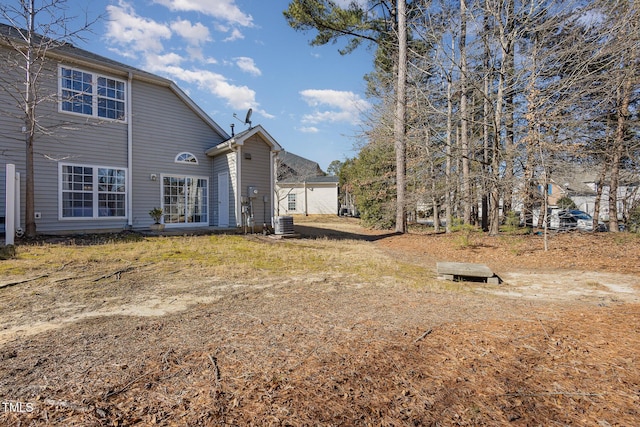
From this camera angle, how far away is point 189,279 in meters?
4.96

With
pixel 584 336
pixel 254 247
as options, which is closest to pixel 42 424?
pixel 584 336

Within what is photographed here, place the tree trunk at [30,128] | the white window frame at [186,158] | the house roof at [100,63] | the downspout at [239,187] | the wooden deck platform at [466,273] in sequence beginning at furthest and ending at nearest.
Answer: the white window frame at [186,158] → the downspout at [239,187] → the house roof at [100,63] → the tree trunk at [30,128] → the wooden deck platform at [466,273]

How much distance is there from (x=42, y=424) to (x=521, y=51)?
1233cm

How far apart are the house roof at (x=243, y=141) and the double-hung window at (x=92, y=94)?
128 inches

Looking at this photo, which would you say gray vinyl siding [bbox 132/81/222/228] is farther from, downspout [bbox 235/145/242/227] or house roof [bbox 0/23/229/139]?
downspout [bbox 235/145/242/227]

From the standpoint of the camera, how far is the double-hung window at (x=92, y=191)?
9.77 meters

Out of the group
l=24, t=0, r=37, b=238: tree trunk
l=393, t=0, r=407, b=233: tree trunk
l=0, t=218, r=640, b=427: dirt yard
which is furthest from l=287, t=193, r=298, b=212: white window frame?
l=0, t=218, r=640, b=427: dirt yard

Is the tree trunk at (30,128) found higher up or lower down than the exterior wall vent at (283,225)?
higher up

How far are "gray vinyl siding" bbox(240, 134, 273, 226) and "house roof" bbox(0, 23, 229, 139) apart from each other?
220 centimetres

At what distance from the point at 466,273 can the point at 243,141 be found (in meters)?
8.88

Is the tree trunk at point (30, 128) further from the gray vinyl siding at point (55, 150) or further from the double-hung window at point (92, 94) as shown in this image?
the double-hung window at point (92, 94)

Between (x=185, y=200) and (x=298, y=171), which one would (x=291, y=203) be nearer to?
(x=298, y=171)

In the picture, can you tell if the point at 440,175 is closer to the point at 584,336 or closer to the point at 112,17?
the point at 584,336

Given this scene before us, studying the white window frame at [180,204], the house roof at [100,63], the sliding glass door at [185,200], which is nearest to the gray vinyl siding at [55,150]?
the house roof at [100,63]
